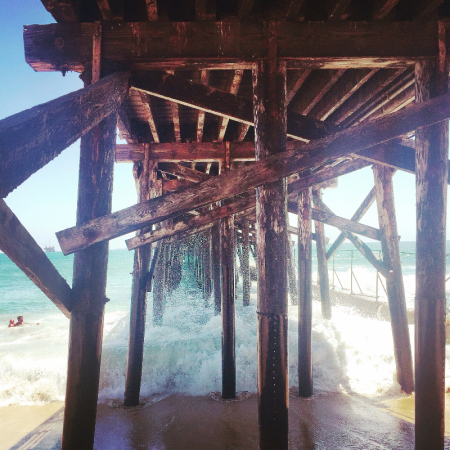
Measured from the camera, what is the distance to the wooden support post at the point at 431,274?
7.37 ft

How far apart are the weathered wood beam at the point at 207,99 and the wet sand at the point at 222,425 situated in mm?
3351

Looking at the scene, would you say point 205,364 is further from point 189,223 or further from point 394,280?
point 394,280

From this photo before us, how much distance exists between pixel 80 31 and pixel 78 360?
7.99ft

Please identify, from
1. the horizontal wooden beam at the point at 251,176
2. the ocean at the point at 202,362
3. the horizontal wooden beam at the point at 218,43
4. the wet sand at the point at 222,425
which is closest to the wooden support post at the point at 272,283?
the horizontal wooden beam at the point at 251,176

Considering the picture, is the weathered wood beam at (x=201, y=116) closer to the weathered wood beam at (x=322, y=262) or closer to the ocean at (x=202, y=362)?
the ocean at (x=202, y=362)

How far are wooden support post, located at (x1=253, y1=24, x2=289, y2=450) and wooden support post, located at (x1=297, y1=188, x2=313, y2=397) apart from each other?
92.5 inches

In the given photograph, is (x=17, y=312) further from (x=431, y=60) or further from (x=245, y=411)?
(x=431, y=60)

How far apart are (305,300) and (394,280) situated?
1.35 metres

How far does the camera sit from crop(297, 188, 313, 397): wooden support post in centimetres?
432

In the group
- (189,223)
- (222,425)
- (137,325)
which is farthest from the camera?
(189,223)

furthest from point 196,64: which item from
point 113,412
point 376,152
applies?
point 113,412

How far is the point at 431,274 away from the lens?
7.52ft

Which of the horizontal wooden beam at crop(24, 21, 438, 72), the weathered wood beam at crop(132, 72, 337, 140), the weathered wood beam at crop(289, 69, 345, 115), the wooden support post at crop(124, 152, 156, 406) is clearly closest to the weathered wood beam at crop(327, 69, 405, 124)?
the weathered wood beam at crop(289, 69, 345, 115)

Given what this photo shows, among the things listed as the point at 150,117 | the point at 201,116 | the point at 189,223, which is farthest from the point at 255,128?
the point at 189,223
